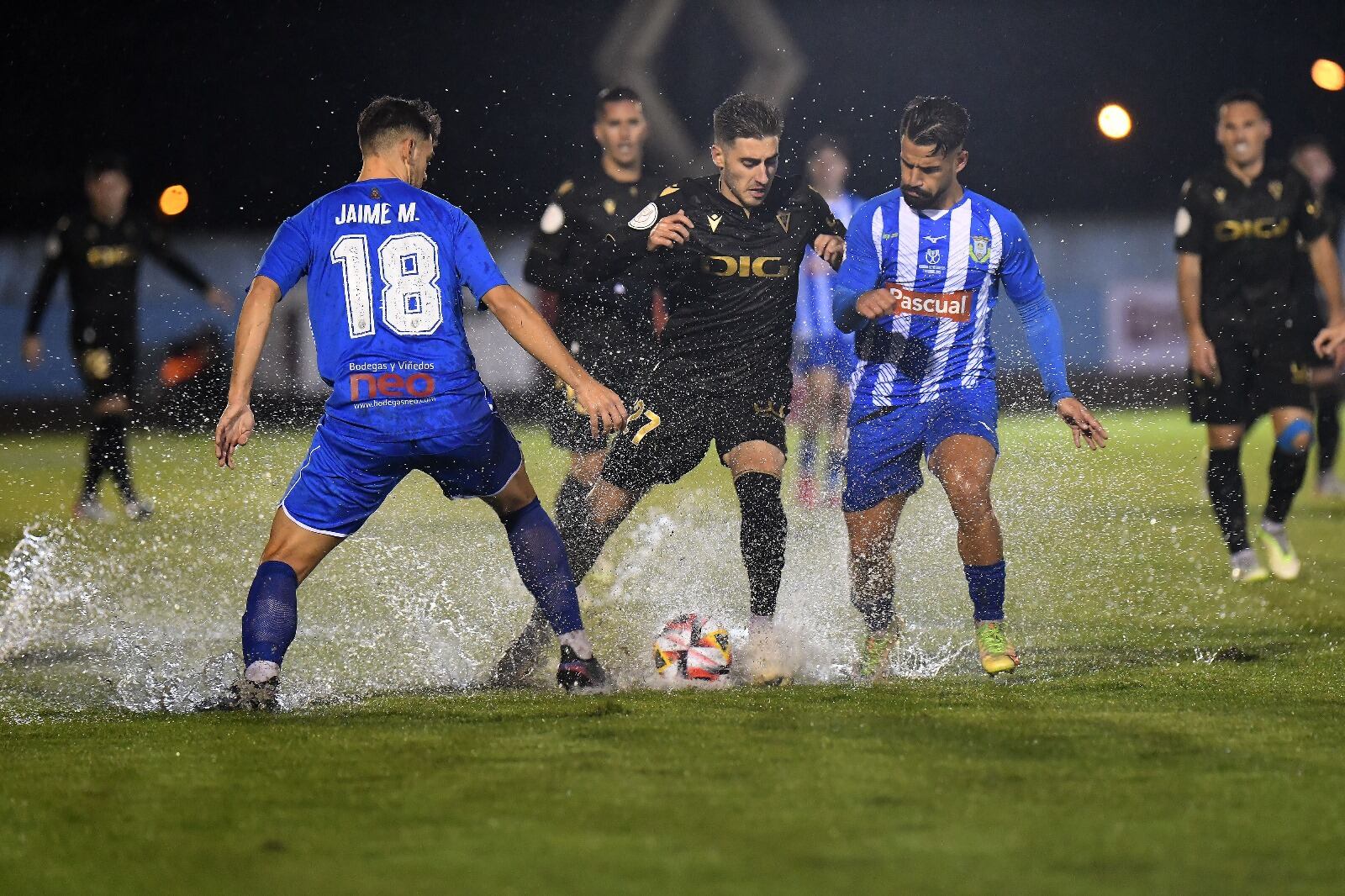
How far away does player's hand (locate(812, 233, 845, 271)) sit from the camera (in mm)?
5488

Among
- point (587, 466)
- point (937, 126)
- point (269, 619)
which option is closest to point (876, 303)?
point (937, 126)

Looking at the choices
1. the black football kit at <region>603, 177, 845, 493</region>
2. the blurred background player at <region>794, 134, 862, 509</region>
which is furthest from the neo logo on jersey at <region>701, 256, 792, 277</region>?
the blurred background player at <region>794, 134, 862, 509</region>

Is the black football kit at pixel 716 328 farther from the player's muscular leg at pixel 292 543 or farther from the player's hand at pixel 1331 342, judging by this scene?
the player's hand at pixel 1331 342

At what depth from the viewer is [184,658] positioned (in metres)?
5.49

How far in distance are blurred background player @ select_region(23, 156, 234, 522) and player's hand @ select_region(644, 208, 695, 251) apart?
19.4 feet

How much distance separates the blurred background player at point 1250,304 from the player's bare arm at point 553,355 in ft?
14.0

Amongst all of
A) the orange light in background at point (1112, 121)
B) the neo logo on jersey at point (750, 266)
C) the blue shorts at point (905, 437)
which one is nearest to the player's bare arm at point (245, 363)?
the neo logo on jersey at point (750, 266)

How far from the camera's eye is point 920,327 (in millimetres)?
5523

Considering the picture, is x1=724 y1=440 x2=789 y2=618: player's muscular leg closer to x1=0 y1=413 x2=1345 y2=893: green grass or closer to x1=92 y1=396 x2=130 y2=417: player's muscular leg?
x1=0 y1=413 x2=1345 y2=893: green grass

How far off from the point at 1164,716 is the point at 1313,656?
1501 millimetres

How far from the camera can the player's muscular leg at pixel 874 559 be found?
5535mm

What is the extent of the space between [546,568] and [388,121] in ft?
4.56

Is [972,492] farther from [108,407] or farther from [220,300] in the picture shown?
[108,407]

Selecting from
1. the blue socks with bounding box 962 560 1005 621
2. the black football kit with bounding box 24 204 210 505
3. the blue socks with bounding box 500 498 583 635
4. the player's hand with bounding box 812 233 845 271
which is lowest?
the blue socks with bounding box 962 560 1005 621
